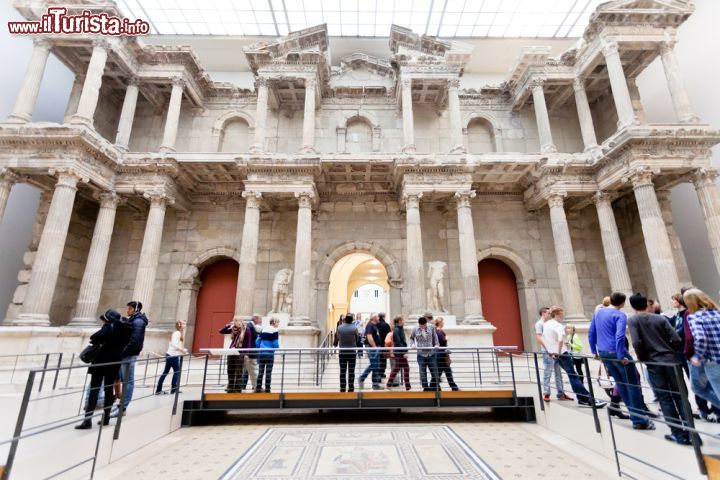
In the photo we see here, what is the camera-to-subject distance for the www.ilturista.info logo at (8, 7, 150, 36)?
42.8 ft

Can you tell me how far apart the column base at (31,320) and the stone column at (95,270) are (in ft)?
3.04

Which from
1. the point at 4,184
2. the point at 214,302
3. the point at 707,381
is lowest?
the point at 707,381

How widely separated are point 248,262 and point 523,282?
1100 cm

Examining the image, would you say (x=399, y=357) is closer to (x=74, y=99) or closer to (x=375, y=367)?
(x=375, y=367)

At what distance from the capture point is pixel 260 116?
14.5 m

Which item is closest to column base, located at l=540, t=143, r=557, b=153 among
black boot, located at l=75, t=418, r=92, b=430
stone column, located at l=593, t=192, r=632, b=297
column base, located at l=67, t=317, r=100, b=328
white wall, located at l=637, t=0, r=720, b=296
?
stone column, located at l=593, t=192, r=632, b=297

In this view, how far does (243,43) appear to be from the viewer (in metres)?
19.2

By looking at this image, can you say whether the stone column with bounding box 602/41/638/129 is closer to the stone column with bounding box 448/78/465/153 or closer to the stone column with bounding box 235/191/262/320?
the stone column with bounding box 448/78/465/153

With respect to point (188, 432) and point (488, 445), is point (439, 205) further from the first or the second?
point (188, 432)

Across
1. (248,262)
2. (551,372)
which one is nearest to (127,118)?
(248,262)

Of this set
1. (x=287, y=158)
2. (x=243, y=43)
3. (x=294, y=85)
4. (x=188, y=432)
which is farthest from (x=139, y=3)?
(x=188, y=432)

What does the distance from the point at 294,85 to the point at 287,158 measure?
409cm

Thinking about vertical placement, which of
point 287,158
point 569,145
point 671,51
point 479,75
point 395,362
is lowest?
point 395,362

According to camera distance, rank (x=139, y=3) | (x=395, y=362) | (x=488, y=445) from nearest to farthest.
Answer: (x=488, y=445), (x=395, y=362), (x=139, y=3)
